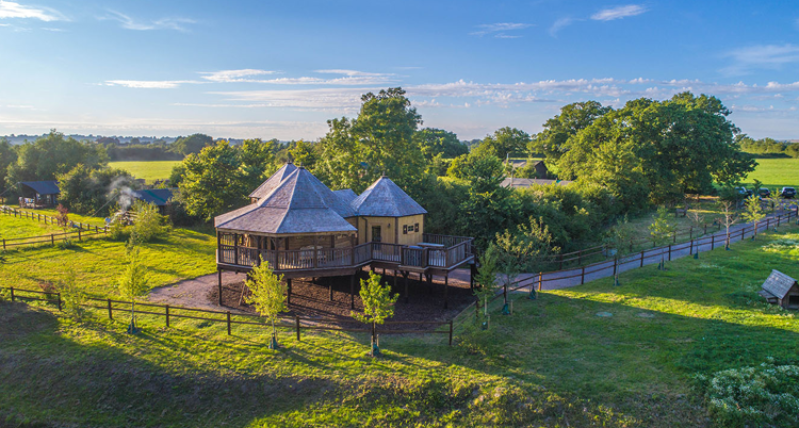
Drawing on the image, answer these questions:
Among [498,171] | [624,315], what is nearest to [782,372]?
[624,315]

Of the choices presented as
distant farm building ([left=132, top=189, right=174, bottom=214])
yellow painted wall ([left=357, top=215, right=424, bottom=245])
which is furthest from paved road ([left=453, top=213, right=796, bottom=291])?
distant farm building ([left=132, top=189, right=174, bottom=214])

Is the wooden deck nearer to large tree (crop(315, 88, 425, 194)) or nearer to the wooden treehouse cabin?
the wooden treehouse cabin

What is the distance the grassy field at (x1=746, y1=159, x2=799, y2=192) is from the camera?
65481mm

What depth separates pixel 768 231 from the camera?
Answer: 3416cm

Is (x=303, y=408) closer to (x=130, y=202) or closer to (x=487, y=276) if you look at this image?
(x=487, y=276)

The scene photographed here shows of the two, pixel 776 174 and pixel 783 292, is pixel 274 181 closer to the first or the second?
pixel 783 292

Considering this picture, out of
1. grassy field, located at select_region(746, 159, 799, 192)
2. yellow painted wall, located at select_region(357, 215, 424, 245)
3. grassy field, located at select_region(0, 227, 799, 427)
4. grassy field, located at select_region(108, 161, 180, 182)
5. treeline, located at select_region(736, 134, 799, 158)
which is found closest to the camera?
grassy field, located at select_region(0, 227, 799, 427)

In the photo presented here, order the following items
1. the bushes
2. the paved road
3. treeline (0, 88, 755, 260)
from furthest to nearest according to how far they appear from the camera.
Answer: treeline (0, 88, 755, 260) < the paved road < the bushes

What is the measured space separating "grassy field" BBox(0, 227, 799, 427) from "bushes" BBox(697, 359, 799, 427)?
0.41 meters

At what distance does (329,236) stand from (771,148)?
140067mm

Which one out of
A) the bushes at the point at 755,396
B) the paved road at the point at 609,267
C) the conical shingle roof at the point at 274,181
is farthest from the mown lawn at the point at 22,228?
the bushes at the point at 755,396

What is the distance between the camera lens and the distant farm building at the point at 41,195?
56.9 meters

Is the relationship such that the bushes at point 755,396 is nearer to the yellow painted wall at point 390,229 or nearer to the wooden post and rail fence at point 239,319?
the wooden post and rail fence at point 239,319

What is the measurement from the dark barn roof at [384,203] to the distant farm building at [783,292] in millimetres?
15047
